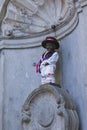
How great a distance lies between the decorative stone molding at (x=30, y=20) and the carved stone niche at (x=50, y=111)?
1.04 m

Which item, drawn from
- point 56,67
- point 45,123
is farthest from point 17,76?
point 45,123

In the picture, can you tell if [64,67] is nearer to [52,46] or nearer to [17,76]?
[52,46]

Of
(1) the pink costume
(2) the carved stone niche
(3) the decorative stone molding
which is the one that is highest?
(3) the decorative stone molding

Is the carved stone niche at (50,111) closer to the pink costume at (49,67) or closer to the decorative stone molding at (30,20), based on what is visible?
the pink costume at (49,67)

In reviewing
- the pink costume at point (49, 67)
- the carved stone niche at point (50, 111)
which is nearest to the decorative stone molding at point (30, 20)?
the pink costume at point (49, 67)

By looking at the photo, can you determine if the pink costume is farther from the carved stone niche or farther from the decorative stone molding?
the decorative stone molding

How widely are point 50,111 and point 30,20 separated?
185 centimetres

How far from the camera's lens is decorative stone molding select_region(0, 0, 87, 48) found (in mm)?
6332

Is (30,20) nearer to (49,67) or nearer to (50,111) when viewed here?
(49,67)

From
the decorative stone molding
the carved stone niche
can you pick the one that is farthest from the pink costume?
the decorative stone molding

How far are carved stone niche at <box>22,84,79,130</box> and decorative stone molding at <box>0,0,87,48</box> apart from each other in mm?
1039

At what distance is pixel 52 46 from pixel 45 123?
1.11 meters

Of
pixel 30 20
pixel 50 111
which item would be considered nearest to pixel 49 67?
pixel 50 111

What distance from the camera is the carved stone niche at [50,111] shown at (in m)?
5.18
